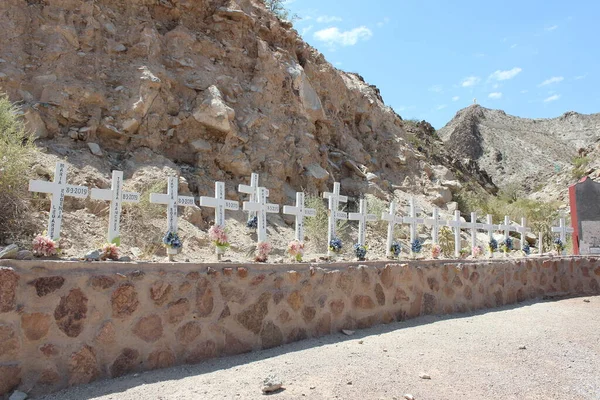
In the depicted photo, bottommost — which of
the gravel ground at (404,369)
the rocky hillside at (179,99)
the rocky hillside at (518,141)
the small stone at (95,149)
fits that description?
the gravel ground at (404,369)

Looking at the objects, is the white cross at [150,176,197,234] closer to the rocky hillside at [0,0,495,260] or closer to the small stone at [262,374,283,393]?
the small stone at [262,374,283,393]

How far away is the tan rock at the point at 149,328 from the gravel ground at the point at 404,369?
0.29 m

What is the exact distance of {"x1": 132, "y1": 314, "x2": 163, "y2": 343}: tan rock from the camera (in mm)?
4008

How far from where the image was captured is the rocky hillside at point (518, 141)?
1809 inches

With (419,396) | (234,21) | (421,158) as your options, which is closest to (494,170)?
(421,158)

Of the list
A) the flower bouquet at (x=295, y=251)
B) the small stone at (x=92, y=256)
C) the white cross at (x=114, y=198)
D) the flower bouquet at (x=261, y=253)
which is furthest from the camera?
the flower bouquet at (x=295, y=251)

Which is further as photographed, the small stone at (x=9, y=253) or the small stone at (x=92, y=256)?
the small stone at (x=92, y=256)

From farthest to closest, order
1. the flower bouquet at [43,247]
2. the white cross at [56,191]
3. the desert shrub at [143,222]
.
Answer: the desert shrub at [143,222] < the white cross at [56,191] < the flower bouquet at [43,247]

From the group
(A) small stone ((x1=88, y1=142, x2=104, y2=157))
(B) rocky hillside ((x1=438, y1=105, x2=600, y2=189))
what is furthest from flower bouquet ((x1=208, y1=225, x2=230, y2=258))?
(B) rocky hillside ((x1=438, y1=105, x2=600, y2=189))

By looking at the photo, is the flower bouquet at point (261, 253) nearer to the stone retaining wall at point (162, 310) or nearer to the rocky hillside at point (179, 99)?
the stone retaining wall at point (162, 310)

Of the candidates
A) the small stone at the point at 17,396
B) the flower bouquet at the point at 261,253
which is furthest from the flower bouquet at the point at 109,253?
the flower bouquet at the point at 261,253

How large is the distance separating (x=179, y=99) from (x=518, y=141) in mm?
47462

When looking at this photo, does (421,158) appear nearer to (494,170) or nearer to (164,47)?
(164,47)

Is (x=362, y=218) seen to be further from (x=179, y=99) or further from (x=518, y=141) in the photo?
(x=518, y=141)
